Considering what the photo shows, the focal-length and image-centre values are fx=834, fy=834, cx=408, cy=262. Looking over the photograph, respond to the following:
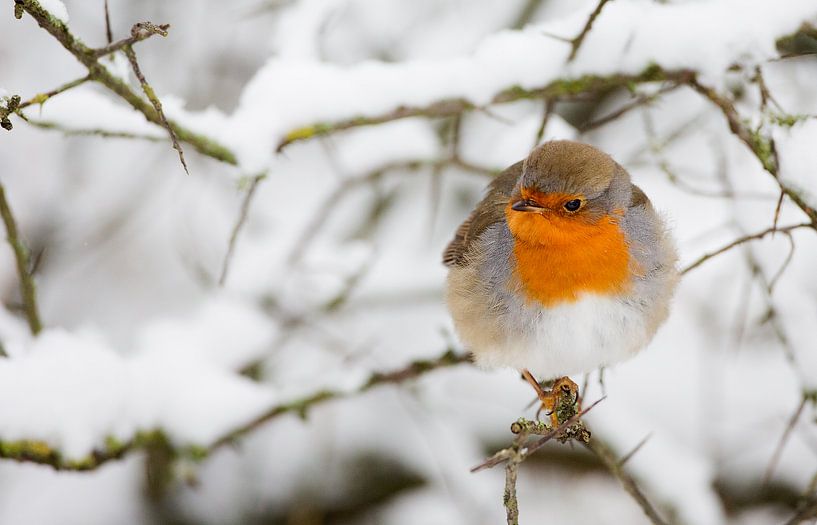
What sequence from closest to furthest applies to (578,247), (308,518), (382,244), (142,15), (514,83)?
(578,247), (514,83), (308,518), (142,15), (382,244)

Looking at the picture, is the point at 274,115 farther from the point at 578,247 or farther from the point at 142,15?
the point at 142,15

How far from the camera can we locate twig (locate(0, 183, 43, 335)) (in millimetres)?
2904

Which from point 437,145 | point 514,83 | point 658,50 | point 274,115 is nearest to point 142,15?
point 437,145

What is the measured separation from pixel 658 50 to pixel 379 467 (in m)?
3.08

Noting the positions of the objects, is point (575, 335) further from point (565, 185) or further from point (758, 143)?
point (758, 143)

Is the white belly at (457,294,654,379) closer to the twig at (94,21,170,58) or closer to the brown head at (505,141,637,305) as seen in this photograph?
the brown head at (505,141,637,305)

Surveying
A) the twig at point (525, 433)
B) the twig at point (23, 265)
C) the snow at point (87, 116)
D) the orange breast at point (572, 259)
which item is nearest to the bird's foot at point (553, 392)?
the orange breast at point (572, 259)

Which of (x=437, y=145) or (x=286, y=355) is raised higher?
(x=437, y=145)

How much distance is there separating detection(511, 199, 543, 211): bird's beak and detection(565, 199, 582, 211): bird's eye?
9cm

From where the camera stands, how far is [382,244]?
535 centimetres

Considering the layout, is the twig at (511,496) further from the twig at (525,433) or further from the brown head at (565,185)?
the brown head at (565,185)

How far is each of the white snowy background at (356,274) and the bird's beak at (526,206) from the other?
1.49 feet

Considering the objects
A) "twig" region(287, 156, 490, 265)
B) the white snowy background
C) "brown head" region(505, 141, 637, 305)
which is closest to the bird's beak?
"brown head" region(505, 141, 637, 305)

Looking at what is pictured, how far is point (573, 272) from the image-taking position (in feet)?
9.59
